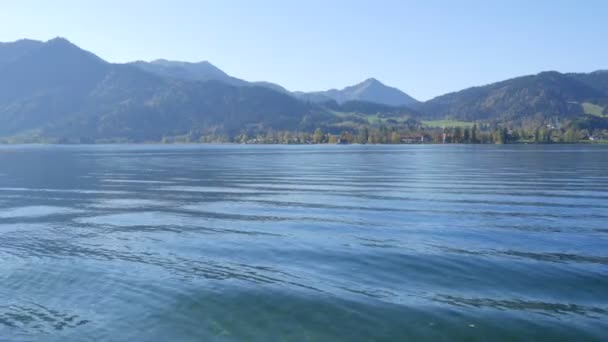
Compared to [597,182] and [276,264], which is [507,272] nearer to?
[276,264]

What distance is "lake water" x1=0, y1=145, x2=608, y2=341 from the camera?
1798 cm

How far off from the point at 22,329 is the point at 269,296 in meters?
8.89

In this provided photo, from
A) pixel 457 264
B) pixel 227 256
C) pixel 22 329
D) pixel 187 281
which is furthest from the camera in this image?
pixel 227 256

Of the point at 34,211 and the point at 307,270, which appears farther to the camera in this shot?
the point at 34,211

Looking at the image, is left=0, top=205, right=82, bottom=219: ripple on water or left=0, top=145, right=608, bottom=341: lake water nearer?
left=0, top=145, right=608, bottom=341: lake water

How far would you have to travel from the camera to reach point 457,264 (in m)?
25.3

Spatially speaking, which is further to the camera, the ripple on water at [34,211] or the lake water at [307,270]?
the ripple on water at [34,211]

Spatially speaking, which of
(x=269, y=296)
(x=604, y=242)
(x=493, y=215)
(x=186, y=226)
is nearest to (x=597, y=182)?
(x=493, y=215)

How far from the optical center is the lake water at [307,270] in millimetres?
17984

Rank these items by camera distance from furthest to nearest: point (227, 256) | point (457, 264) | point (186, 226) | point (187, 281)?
point (186, 226) < point (227, 256) < point (457, 264) < point (187, 281)

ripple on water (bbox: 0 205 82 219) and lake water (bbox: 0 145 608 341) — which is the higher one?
lake water (bbox: 0 145 608 341)

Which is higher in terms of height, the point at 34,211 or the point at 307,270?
the point at 307,270

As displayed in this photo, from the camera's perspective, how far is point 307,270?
2461 centimetres

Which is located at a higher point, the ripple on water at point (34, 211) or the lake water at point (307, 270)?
the lake water at point (307, 270)
